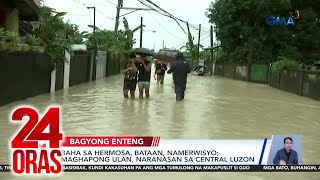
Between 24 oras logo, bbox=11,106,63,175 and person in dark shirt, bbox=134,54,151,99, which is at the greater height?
person in dark shirt, bbox=134,54,151,99

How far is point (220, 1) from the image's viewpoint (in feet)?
145

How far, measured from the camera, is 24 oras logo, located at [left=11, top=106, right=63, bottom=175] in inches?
197

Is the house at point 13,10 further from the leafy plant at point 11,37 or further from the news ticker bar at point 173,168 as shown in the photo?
the news ticker bar at point 173,168

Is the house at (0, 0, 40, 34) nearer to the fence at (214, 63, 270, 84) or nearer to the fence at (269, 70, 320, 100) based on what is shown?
the fence at (269, 70, 320, 100)

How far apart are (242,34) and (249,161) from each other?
123ft

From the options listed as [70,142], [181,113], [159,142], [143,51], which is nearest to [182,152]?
[159,142]

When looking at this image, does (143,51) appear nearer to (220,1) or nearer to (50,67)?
(50,67)

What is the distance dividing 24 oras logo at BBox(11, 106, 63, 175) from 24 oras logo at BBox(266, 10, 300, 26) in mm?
38121

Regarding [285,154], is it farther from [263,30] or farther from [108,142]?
[263,30]

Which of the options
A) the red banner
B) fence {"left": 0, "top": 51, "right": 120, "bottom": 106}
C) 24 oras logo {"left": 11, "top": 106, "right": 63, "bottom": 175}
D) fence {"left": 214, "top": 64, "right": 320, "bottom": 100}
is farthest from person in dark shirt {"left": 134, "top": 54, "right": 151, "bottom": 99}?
24 oras logo {"left": 11, "top": 106, "right": 63, "bottom": 175}

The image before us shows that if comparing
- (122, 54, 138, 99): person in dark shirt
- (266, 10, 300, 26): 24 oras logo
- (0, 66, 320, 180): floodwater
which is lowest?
(0, 66, 320, 180): floodwater

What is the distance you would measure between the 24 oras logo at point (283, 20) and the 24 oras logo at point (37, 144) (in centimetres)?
3812

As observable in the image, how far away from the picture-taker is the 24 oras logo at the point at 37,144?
16.4ft

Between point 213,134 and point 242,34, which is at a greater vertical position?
point 242,34
